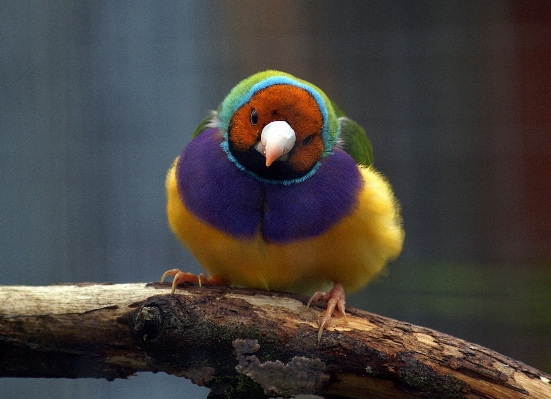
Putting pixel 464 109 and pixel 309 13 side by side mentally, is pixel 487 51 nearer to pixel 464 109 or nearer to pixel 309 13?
pixel 464 109

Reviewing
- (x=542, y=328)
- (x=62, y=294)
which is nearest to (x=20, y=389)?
(x=62, y=294)

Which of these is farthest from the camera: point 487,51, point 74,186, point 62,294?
point 487,51

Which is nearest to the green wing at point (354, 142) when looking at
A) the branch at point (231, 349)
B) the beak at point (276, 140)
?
the beak at point (276, 140)

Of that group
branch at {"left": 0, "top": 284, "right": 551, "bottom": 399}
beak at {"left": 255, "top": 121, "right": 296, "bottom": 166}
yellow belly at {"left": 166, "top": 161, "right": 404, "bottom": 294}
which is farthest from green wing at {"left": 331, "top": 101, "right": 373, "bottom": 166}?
branch at {"left": 0, "top": 284, "right": 551, "bottom": 399}

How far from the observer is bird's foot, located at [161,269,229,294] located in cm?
131

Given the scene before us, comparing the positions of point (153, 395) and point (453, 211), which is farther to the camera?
point (453, 211)

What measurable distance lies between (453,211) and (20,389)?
115 centimetres

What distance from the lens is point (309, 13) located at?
4.64ft

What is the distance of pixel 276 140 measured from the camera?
1.20m

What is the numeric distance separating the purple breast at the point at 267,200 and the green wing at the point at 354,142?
0.35 ft

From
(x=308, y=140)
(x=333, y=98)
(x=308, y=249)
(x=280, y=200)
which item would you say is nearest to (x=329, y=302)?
(x=308, y=249)

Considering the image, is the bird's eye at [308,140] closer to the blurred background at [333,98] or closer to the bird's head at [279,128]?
the bird's head at [279,128]

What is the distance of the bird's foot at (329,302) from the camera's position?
119 cm

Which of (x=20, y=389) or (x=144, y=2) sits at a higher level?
(x=144, y=2)
